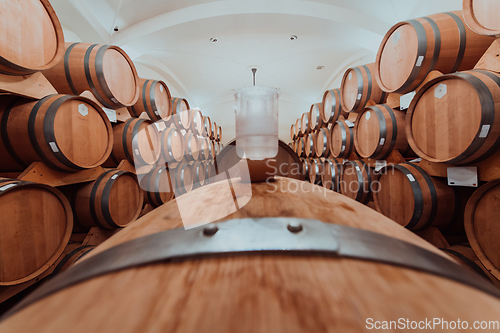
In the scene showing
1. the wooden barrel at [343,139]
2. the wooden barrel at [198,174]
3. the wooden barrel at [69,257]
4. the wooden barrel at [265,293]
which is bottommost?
the wooden barrel at [69,257]

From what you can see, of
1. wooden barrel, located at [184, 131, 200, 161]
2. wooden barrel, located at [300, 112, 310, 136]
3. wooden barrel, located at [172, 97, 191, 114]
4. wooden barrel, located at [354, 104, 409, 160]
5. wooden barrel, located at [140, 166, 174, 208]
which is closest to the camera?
wooden barrel, located at [354, 104, 409, 160]

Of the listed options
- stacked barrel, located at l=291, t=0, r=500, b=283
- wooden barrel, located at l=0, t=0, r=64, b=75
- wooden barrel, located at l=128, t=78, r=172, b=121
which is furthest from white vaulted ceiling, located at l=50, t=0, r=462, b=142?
wooden barrel, located at l=0, t=0, r=64, b=75

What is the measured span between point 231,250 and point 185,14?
5510mm

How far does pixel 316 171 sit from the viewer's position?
5.15m

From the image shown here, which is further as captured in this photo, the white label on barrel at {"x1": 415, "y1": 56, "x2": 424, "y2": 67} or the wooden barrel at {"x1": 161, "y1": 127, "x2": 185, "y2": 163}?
the wooden barrel at {"x1": 161, "y1": 127, "x2": 185, "y2": 163}

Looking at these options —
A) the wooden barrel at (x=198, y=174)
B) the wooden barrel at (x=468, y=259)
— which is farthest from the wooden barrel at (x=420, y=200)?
the wooden barrel at (x=198, y=174)

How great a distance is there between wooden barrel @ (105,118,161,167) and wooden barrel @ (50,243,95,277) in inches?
47.6

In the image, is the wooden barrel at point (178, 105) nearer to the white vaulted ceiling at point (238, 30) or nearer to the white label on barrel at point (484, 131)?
the white vaulted ceiling at point (238, 30)

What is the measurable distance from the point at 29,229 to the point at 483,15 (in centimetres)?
354

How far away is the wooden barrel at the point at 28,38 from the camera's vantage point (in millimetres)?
1368

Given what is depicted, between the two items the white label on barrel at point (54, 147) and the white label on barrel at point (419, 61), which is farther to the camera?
the white label on barrel at point (419, 61)

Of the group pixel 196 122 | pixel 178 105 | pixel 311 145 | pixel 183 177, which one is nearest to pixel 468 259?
pixel 183 177

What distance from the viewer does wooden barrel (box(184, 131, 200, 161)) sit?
4.45 m

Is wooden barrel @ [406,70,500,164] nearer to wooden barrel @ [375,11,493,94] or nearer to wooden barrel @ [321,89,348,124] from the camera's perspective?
wooden barrel @ [375,11,493,94]
